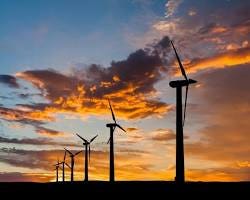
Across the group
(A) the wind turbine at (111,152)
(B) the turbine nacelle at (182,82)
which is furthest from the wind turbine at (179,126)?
(A) the wind turbine at (111,152)

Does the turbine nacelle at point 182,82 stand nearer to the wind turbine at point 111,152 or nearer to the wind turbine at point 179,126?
the wind turbine at point 179,126

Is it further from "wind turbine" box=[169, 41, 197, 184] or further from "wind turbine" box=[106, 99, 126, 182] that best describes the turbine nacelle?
"wind turbine" box=[106, 99, 126, 182]

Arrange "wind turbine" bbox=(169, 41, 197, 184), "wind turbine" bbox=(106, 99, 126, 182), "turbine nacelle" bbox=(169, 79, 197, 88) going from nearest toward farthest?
"wind turbine" bbox=(169, 41, 197, 184)
"turbine nacelle" bbox=(169, 79, 197, 88)
"wind turbine" bbox=(106, 99, 126, 182)

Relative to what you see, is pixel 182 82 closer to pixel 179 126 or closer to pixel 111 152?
pixel 179 126

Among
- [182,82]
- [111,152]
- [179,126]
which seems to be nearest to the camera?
[179,126]

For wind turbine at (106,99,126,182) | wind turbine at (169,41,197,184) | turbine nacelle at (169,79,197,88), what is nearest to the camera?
wind turbine at (169,41,197,184)

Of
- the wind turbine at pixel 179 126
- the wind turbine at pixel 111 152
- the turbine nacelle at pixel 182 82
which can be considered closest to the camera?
the wind turbine at pixel 179 126

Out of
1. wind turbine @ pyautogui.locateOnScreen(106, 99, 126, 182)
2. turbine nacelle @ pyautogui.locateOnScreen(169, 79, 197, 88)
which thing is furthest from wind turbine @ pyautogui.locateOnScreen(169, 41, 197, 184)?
wind turbine @ pyautogui.locateOnScreen(106, 99, 126, 182)

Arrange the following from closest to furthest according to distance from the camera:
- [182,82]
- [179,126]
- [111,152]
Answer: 1. [179,126]
2. [182,82]
3. [111,152]

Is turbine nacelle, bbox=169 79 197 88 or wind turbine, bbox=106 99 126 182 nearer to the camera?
turbine nacelle, bbox=169 79 197 88

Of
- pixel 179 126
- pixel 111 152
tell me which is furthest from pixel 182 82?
pixel 111 152

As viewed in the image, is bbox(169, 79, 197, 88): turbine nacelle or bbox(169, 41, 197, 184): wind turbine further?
bbox(169, 79, 197, 88): turbine nacelle
